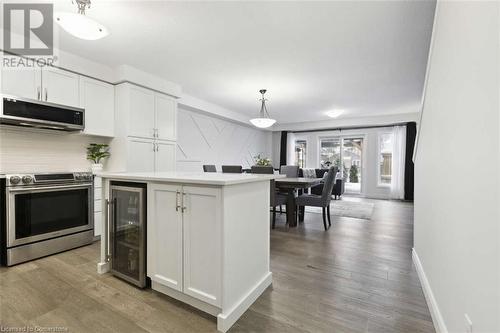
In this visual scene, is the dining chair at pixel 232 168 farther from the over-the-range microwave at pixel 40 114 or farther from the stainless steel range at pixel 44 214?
the over-the-range microwave at pixel 40 114

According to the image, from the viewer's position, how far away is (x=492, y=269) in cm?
79

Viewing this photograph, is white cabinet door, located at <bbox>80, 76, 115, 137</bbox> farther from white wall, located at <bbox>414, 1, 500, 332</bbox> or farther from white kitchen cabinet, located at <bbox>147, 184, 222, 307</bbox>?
white wall, located at <bbox>414, 1, 500, 332</bbox>

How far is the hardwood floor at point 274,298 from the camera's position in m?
1.47

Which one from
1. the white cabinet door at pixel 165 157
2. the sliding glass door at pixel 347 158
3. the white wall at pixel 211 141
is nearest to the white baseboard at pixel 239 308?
the white cabinet door at pixel 165 157

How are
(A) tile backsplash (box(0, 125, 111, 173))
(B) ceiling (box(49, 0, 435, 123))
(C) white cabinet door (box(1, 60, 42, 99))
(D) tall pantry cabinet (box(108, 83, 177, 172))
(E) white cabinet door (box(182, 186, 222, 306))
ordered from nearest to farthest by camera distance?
1. (E) white cabinet door (box(182, 186, 222, 306))
2. (B) ceiling (box(49, 0, 435, 123))
3. (C) white cabinet door (box(1, 60, 42, 99))
4. (A) tile backsplash (box(0, 125, 111, 173))
5. (D) tall pantry cabinet (box(108, 83, 177, 172))

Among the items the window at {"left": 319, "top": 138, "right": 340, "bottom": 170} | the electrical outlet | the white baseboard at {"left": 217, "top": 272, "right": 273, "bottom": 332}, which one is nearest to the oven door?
the white baseboard at {"left": 217, "top": 272, "right": 273, "bottom": 332}

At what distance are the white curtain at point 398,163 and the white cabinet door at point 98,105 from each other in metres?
7.31

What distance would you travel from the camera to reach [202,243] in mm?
1517

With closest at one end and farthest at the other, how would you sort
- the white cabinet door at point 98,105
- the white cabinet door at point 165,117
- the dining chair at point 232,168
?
the white cabinet door at point 98,105 → the white cabinet door at point 165,117 → the dining chair at point 232,168

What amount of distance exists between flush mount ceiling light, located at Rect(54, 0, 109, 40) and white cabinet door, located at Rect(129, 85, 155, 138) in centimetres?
167

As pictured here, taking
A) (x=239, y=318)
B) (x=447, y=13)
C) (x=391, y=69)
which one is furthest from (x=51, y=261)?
(x=391, y=69)

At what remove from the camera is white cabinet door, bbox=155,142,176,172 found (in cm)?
387

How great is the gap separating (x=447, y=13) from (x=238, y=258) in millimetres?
2065

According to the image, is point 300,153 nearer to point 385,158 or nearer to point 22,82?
point 385,158
